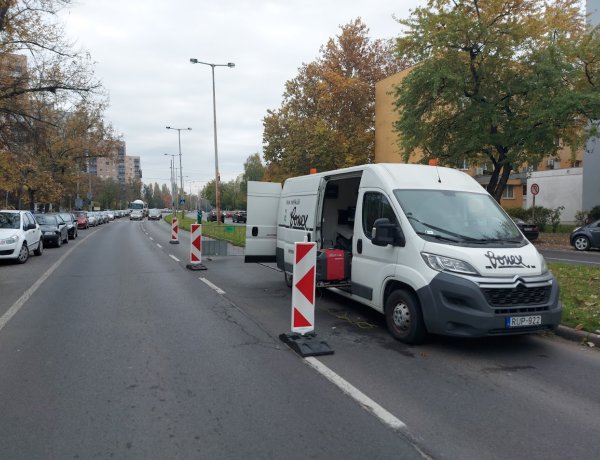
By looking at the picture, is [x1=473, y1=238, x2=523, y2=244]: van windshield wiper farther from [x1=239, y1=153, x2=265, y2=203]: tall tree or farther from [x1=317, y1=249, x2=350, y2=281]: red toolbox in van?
[x1=239, y1=153, x2=265, y2=203]: tall tree

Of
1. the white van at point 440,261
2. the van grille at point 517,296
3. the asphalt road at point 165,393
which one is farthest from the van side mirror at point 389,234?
the asphalt road at point 165,393

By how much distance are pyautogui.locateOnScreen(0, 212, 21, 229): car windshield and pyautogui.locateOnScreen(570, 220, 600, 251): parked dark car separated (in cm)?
2131

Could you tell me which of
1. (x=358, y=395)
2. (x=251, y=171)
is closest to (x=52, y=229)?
(x=358, y=395)

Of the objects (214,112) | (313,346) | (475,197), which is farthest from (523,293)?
(214,112)

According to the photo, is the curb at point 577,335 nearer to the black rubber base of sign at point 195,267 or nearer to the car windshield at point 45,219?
the black rubber base of sign at point 195,267

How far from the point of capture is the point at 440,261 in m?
5.78

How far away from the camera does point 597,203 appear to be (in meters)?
30.0

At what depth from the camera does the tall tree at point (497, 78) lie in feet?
67.9

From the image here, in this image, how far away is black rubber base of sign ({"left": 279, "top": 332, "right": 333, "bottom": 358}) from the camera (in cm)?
568

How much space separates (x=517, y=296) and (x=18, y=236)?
47.7 ft

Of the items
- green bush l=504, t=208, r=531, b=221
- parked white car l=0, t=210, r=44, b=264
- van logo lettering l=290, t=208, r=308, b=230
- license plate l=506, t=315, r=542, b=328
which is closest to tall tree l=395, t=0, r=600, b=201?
green bush l=504, t=208, r=531, b=221

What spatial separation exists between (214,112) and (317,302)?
30.8 meters

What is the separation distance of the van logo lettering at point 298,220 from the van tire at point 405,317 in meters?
3.08

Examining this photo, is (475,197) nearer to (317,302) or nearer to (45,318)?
(317,302)
